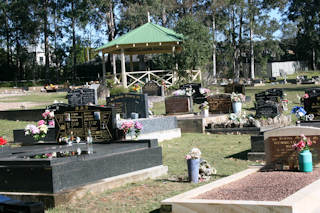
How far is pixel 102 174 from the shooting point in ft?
30.9

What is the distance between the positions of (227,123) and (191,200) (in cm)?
969

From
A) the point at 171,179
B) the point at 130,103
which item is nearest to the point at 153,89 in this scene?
the point at 130,103

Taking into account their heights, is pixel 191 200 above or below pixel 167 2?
below

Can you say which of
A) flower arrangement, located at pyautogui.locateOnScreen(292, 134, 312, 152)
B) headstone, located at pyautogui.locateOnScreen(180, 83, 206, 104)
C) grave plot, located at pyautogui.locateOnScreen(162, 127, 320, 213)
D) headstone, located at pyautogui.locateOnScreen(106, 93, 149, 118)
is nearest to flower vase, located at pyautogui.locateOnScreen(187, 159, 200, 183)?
grave plot, located at pyautogui.locateOnScreen(162, 127, 320, 213)

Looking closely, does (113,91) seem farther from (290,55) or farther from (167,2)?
(290,55)

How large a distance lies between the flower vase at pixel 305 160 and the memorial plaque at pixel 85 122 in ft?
14.8

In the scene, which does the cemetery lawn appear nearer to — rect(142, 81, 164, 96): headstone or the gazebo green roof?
rect(142, 81, 164, 96): headstone

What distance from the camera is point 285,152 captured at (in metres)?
9.36

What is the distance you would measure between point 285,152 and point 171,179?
2274mm

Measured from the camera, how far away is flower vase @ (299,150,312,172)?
350 inches

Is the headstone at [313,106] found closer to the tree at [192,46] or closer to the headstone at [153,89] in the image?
the headstone at [153,89]

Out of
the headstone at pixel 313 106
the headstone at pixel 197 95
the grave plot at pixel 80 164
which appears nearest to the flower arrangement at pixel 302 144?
the grave plot at pixel 80 164

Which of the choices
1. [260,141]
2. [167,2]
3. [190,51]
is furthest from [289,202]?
[167,2]

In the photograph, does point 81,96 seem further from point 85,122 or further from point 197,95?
point 85,122
